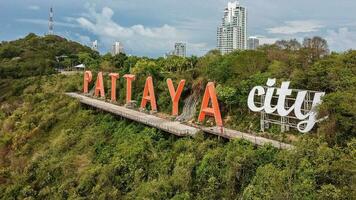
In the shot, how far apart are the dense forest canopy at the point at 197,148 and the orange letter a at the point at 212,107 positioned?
1.28 m

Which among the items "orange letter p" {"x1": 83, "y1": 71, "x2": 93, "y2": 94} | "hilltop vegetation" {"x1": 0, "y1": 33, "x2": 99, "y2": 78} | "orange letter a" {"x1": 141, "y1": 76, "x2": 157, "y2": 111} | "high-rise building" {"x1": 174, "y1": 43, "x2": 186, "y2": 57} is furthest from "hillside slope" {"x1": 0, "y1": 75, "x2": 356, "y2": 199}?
"high-rise building" {"x1": 174, "y1": 43, "x2": 186, "y2": 57}

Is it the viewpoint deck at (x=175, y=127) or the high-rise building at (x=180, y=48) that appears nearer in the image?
Answer: the viewpoint deck at (x=175, y=127)

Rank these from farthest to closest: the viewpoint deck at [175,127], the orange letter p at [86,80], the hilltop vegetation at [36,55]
Answer: 1. the hilltop vegetation at [36,55]
2. the orange letter p at [86,80]
3. the viewpoint deck at [175,127]

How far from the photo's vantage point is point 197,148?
915 inches

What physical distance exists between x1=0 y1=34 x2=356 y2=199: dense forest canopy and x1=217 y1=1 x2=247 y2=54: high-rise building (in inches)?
763

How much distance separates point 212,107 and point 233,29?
38.5m

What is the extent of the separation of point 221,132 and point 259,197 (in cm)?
693

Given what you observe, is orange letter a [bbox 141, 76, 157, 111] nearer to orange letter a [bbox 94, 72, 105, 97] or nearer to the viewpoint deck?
the viewpoint deck

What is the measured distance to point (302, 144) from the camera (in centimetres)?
1897

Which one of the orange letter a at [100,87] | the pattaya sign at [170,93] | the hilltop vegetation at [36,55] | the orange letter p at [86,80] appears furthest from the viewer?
the hilltop vegetation at [36,55]

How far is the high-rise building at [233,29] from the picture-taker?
61.3 meters

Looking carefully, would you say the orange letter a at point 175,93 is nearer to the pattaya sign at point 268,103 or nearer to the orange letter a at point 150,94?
the pattaya sign at point 268,103

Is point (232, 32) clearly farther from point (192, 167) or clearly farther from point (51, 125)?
point (192, 167)

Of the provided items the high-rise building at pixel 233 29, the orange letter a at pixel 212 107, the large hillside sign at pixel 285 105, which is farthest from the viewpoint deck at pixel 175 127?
the high-rise building at pixel 233 29
